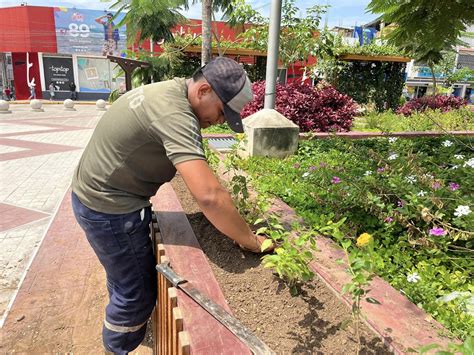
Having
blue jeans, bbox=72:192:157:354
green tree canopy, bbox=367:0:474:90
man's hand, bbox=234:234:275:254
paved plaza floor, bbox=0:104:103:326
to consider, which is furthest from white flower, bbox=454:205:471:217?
paved plaza floor, bbox=0:104:103:326

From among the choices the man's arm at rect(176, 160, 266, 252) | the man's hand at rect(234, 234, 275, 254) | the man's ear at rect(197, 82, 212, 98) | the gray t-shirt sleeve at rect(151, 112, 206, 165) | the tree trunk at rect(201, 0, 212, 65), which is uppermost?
the tree trunk at rect(201, 0, 212, 65)

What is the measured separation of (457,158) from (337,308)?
10.0 ft

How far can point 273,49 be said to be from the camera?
5.82m

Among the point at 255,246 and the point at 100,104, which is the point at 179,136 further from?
the point at 100,104

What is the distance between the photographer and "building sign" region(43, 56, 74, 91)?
2880 cm

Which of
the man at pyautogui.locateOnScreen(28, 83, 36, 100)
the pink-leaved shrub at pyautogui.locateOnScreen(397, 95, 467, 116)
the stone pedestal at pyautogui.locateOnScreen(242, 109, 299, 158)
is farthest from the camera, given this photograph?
the man at pyautogui.locateOnScreen(28, 83, 36, 100)

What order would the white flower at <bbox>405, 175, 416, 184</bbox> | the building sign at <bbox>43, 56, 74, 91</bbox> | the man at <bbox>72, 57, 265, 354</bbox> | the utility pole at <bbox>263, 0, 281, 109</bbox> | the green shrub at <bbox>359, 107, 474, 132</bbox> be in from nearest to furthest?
1. the man at <bbox>72, 57, 265, 354</bbox>
2. the white flower at <bbox>405, 175, 416, 184</bbox>
3. the utility pole at <bbox>263, 0, 281, 109</bbox>
4. the green shrub at <bbox>359, 107, 474, 132</bbox>
5. the building sign at <bbox>43, 56, 74, 91</bbox>

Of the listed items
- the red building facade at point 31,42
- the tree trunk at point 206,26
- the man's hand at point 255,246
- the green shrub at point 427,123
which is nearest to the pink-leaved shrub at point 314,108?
the tree trunk at point 206,26

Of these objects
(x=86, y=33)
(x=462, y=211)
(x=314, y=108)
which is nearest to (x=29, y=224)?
(x=462, y=211)

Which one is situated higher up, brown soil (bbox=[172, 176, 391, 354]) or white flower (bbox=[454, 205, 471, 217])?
white flower (bbox=[454, 205, 471, 217])

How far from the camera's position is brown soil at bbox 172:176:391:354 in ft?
4.83

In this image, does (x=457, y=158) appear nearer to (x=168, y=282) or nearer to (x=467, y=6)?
(x=467, y=6)

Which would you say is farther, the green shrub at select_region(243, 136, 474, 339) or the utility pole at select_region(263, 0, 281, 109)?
the utility pole at select_region(263, 0, 281, 109)

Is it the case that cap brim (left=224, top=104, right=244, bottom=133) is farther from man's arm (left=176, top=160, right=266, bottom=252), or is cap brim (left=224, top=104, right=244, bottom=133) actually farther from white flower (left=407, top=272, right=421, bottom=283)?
white flower (left=407, top=272, right=421, bottom=283)
